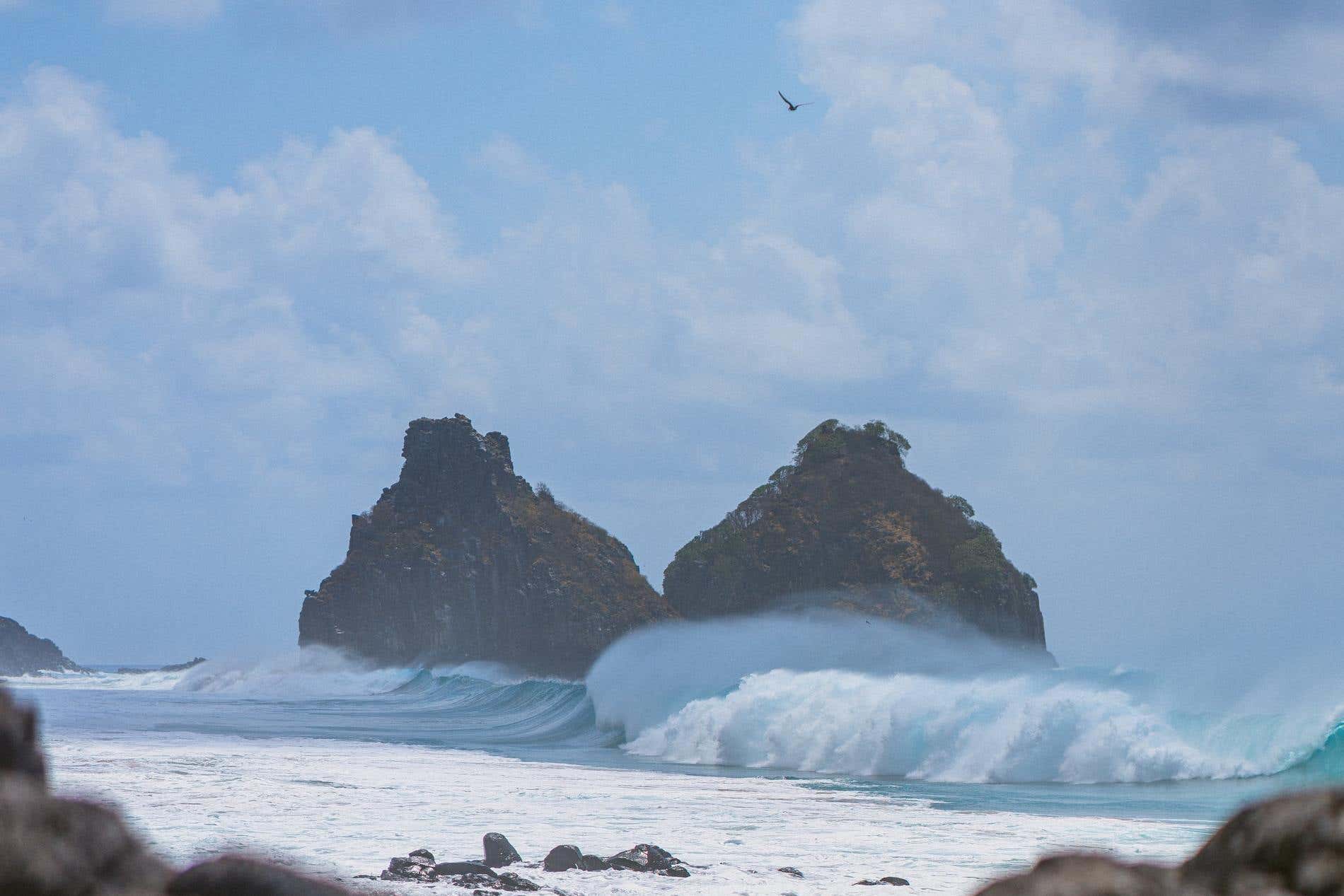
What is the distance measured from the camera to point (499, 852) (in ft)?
42.2

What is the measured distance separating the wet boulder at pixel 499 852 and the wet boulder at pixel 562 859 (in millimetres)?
317

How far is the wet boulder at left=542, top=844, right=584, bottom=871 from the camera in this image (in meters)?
12.5

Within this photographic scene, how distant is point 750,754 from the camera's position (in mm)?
31422

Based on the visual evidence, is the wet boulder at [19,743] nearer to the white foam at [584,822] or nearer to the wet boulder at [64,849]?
the wet boulder at [64,849]

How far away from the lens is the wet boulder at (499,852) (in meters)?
12.7

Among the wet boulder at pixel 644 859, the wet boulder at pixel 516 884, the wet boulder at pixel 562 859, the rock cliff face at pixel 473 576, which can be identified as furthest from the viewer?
the rock cliff face at pixel 473 576

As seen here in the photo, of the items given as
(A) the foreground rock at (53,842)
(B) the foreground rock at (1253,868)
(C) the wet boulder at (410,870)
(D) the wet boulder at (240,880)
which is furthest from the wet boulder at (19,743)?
(C) the wet boulder at (410,870)

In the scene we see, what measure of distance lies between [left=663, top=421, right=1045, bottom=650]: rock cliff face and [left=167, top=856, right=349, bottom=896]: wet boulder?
301ft

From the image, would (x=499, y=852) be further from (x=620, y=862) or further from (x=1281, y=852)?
(x=1281, y=852)

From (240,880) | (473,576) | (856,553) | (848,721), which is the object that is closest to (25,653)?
(473,576)

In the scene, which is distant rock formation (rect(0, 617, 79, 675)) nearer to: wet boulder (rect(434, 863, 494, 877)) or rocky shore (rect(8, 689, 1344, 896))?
wet boulder (rect(434, 863, 494, 877))

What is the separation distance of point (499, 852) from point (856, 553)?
86.8m

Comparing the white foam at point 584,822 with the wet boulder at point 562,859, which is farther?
the white foam at point 584,822

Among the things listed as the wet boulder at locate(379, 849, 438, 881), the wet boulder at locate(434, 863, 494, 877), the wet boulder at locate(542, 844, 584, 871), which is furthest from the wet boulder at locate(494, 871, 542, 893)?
the wet boulder at locate(542, 844, 584, 871)
